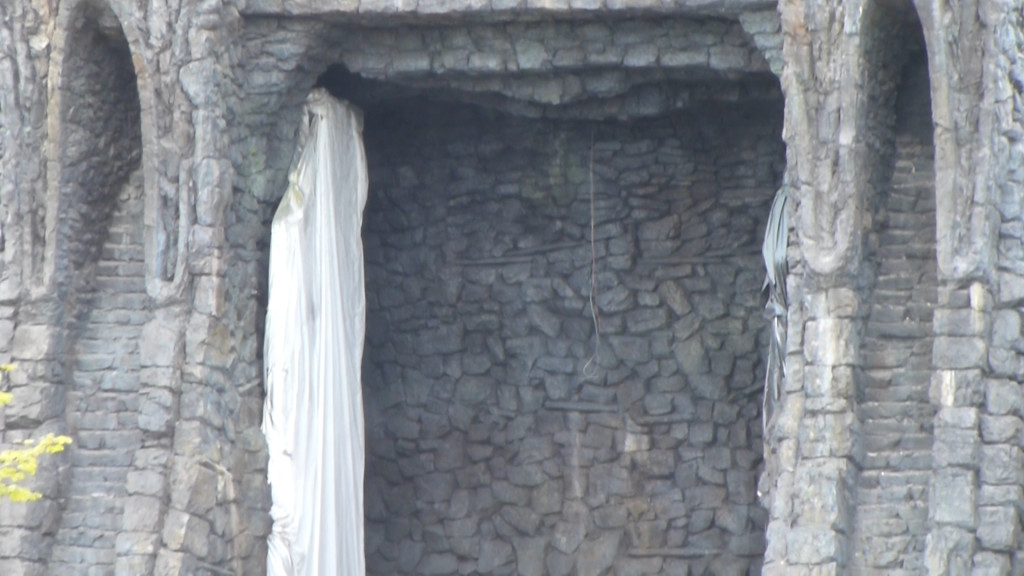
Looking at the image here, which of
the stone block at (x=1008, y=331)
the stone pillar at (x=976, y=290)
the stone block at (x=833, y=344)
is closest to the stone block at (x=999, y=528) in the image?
the stone pillar at (x=976, y=290)

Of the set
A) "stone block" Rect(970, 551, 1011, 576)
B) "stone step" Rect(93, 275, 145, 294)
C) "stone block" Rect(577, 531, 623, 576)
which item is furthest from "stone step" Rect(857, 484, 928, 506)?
"stone step" Rect(93, 275, 145, 294)

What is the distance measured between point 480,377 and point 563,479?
0.74 meters

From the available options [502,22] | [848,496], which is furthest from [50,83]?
[848,496]

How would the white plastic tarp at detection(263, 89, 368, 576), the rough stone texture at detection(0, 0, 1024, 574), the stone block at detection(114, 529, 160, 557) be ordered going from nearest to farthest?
the rough stone texture at detection(0, 0, 1024, 574), the stone block at detection(114, 529, 160, 557), the white plastic tarp at detection(263, 89, 368, 576)

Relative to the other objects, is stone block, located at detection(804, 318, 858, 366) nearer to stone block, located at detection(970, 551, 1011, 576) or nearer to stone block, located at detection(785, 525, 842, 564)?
stone block, located at detection(785, 525, 842, 564)

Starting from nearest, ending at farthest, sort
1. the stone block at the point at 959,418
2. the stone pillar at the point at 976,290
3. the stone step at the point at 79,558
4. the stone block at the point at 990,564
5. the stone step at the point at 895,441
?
the stone block at the point at 990,564
the stone pillar at the point at 976,290
the stone block at the point at 959,418
the stone step at the point at 895,441
the stone step at the point at 79,558

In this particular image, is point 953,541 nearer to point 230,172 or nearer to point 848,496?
point 848,496

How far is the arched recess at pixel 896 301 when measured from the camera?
9.40m

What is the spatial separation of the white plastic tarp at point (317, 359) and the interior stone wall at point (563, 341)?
114cm

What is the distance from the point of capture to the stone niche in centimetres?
1176

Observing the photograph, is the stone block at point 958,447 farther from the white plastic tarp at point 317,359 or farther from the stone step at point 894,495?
the white plastic tarp at point 317,359

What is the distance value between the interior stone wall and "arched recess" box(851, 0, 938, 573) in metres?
1.67

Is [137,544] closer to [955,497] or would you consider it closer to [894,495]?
[894,495]

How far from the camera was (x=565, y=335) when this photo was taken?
1208cm
